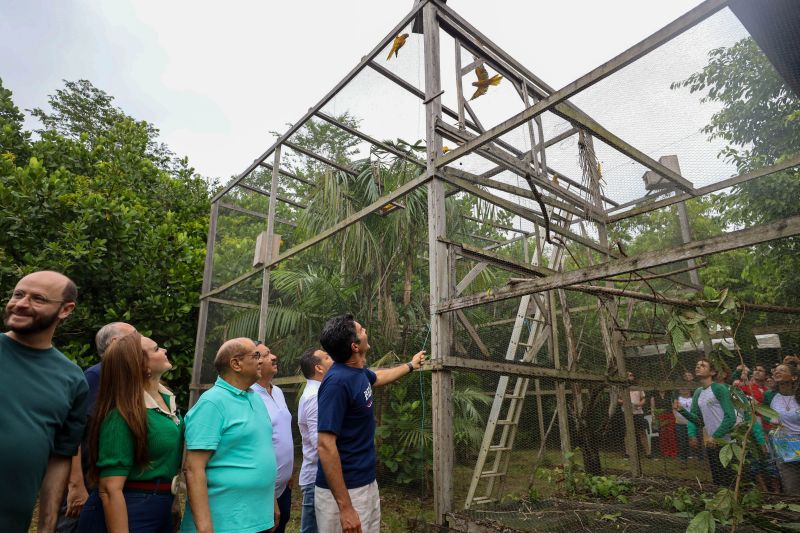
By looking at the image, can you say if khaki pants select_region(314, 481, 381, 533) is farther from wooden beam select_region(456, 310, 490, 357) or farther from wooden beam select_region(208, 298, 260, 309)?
wooden beam select_region(208, 298, 260, 309)

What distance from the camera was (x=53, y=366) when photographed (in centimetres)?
162

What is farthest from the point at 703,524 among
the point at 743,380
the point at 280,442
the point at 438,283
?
the point at 280,442

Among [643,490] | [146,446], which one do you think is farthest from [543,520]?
[146,446]

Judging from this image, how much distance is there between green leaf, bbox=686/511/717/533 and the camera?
211cm

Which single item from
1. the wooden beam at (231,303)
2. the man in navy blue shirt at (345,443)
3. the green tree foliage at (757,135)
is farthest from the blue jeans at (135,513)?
the wooden beam at (231,303)

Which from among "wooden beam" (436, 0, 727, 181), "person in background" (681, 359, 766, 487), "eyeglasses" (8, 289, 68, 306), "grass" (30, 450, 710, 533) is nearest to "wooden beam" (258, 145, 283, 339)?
"grass" (30, 450, 710, 533)

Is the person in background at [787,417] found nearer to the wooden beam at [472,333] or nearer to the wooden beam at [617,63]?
the wooden beam at [472,333]

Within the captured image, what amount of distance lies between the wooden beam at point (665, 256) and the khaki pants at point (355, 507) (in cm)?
126

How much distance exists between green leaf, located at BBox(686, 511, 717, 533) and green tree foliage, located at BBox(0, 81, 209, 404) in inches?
245

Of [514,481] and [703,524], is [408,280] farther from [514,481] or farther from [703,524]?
[703,524]

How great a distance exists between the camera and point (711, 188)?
12.8 ft

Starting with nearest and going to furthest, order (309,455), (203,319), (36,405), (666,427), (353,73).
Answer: (36,405) < (309,455) < (666,427) < (353,73) < (203,319)

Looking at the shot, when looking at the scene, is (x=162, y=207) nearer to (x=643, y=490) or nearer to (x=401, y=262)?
(x=401, y=262)

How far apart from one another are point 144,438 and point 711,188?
14.0 ft
